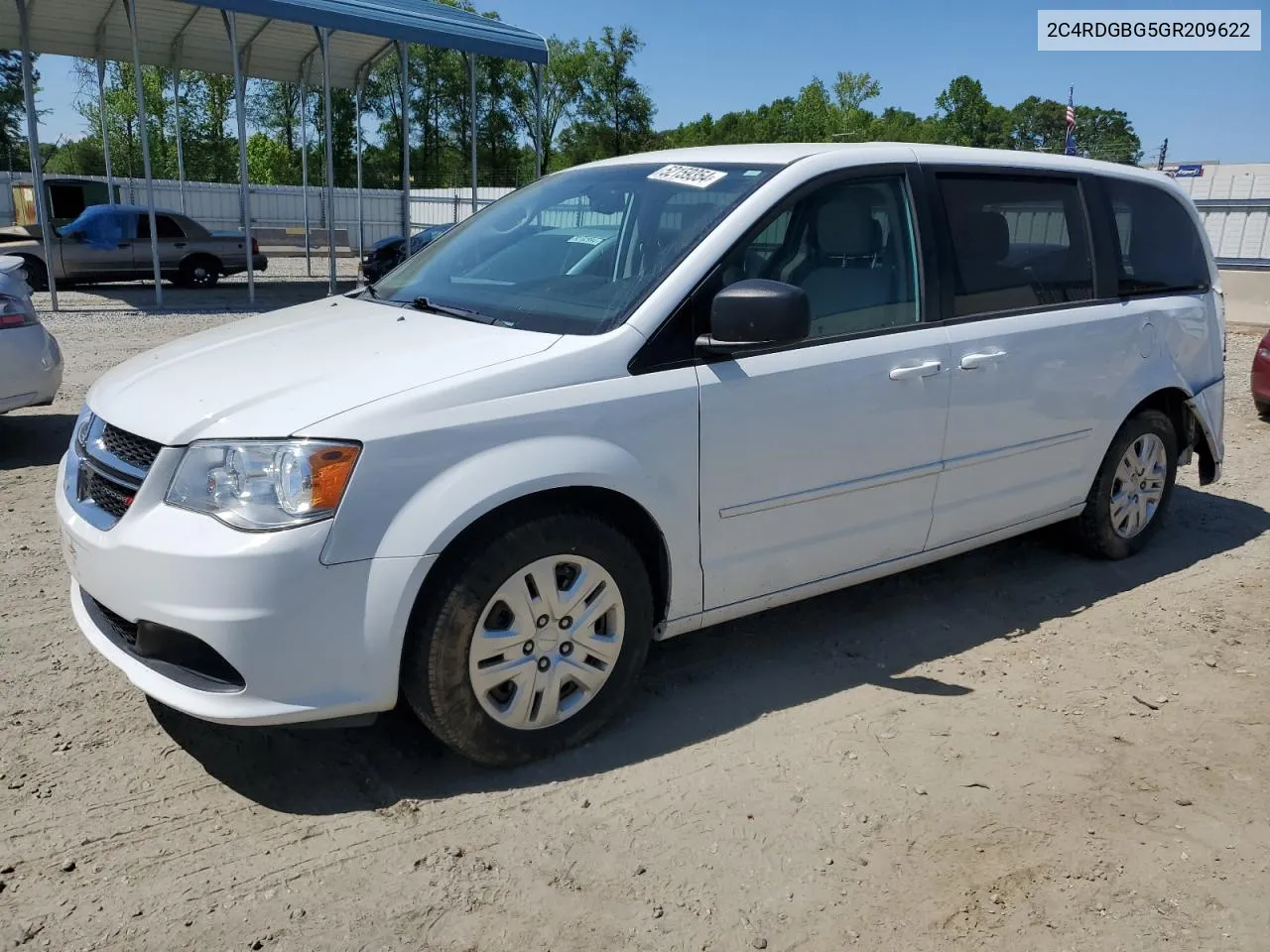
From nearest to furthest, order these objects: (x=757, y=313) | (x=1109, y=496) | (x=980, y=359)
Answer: (x=757, y=313), (x=980, y=359), (x=1109, y=496)

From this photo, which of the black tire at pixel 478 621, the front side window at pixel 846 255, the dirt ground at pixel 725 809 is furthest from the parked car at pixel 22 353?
the front side window at pixel 846 255

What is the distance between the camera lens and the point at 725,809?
304 cm

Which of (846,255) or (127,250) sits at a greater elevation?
(127,250)

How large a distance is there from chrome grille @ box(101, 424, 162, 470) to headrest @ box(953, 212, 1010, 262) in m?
2.99

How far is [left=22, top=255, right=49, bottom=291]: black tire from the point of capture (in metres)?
17.2

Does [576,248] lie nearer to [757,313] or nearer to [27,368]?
[757,313]

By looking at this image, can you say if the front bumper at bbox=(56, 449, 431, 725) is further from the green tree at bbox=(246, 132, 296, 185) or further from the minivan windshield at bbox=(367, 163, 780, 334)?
the green tree at bbox=(246, 132, 296, 185)

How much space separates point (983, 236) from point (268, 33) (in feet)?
67.4

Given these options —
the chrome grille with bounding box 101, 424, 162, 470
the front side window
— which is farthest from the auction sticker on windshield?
the chrome grille with bounding box 101, 424, 162, 470

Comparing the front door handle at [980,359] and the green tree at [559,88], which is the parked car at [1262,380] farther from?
the green tree at [559,88]

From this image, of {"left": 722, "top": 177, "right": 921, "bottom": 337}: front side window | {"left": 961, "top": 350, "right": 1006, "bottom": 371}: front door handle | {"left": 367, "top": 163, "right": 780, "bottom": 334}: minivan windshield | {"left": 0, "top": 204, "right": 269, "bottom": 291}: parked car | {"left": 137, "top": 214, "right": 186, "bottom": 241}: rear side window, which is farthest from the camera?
{"left": 137, "top": 214, "right": 186, "bottom": 241}: rear side window

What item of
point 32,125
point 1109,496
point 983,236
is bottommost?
point 1109,496

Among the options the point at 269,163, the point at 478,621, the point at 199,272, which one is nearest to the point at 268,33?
the point at 199,272

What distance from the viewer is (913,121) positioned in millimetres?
83000
